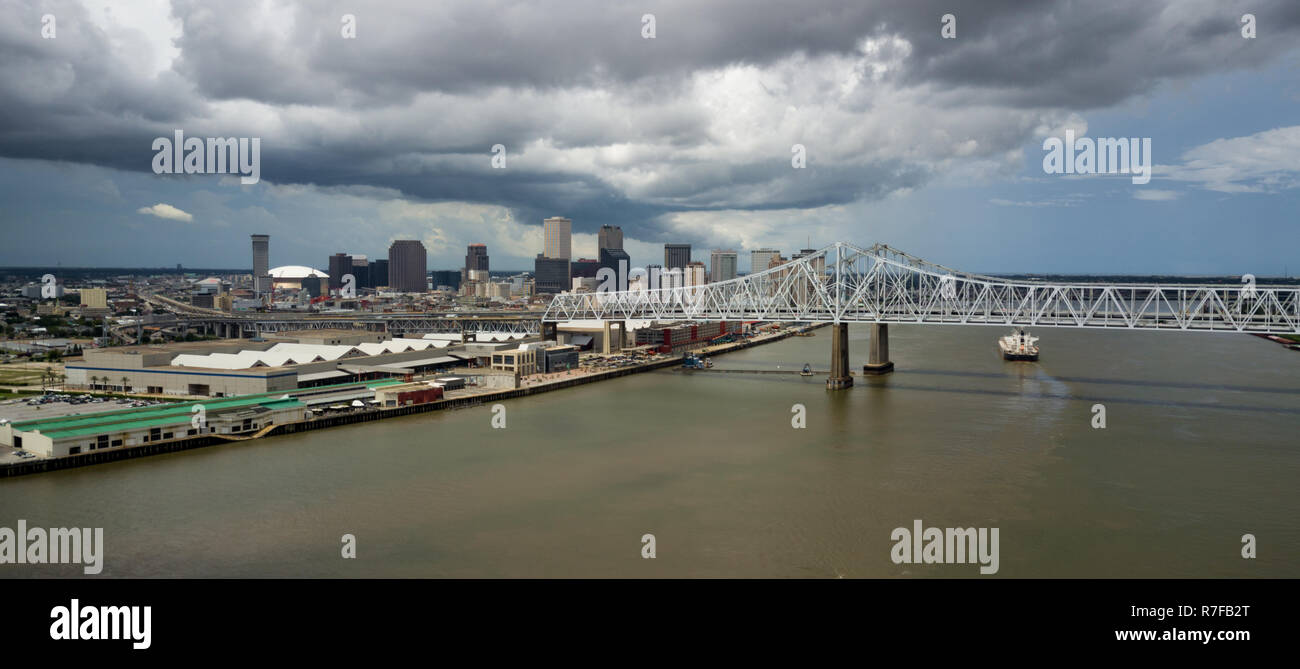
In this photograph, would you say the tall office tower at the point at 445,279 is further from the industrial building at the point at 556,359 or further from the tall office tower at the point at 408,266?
the industrial building at the point at 556,359

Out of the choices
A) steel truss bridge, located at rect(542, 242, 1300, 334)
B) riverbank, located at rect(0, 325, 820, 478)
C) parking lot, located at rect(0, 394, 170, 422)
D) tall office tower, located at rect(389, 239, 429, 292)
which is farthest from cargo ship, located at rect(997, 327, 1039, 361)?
tall office tower, located at rect(389, 239, 429, 292)

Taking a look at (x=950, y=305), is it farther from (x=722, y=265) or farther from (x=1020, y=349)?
(x=722, y=265)

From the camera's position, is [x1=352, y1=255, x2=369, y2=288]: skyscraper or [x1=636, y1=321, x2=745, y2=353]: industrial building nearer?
[x1=636, y1=321, x2=745, y2=353]: industrial building

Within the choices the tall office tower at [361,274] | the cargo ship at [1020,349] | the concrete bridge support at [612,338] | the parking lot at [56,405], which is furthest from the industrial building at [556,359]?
the tall office tower at [361,274]

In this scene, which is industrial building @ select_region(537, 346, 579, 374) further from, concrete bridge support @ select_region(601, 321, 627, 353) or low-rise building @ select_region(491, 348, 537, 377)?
concrete bridge support @ select_region(601, 321, 627, 353)

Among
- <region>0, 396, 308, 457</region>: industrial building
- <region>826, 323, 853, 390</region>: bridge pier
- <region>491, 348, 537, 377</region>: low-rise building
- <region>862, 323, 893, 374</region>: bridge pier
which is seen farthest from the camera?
<region>862, 323, 893, 374</region>: bridge pier

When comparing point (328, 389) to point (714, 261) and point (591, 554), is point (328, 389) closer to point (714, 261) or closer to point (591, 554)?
point (591, 554)
